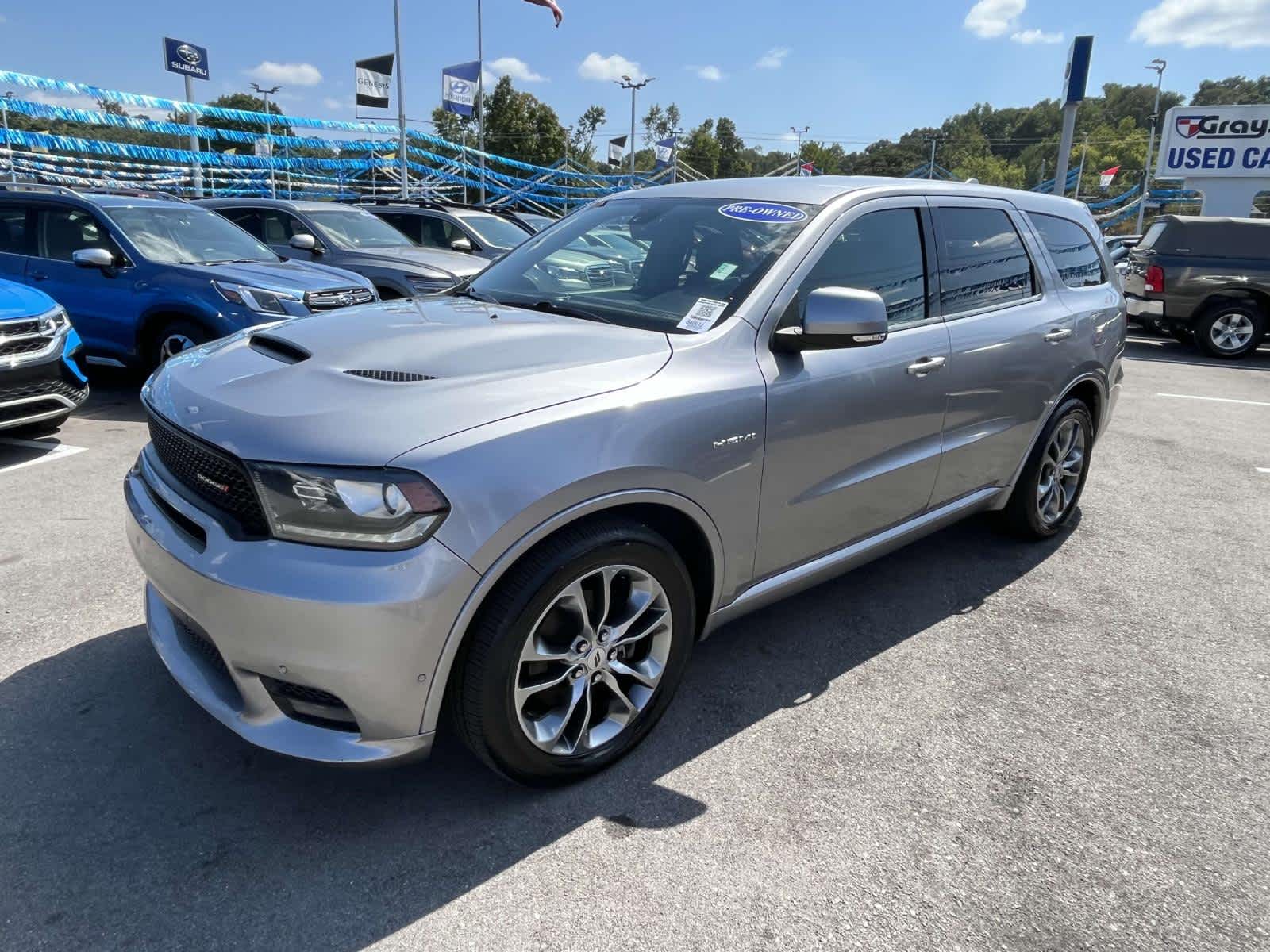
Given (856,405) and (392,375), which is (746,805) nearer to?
(856,405)

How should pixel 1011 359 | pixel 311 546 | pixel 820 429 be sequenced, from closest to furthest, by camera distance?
1. pixel 311 546
2. pixel 820 429
3. pixel 1011 359

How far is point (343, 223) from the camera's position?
10352 millimetres

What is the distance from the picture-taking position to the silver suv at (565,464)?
2094 mm

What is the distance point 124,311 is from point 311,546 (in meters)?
6.26

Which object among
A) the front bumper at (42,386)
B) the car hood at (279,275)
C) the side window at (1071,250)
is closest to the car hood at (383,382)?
the side window at (1071,250)

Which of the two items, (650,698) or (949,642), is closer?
(650,698)

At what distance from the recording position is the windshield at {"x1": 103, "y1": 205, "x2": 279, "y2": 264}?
7297 mm

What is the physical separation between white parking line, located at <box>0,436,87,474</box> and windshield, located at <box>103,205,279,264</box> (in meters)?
1.86

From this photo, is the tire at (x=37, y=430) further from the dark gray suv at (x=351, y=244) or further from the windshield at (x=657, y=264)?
the windshield at (x=657, y=264)

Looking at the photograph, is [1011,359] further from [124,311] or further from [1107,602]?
[124,311]

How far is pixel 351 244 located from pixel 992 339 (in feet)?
27.1

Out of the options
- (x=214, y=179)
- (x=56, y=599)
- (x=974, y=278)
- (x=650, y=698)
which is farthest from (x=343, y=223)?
(x=214, y=179)

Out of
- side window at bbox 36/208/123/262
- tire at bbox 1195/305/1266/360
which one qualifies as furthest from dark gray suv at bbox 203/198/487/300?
tire at bbox 1195/305/1266/360

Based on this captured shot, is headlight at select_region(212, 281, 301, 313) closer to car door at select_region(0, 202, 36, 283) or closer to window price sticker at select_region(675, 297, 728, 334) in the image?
car door at select_region(0, 202, 36, 283)
